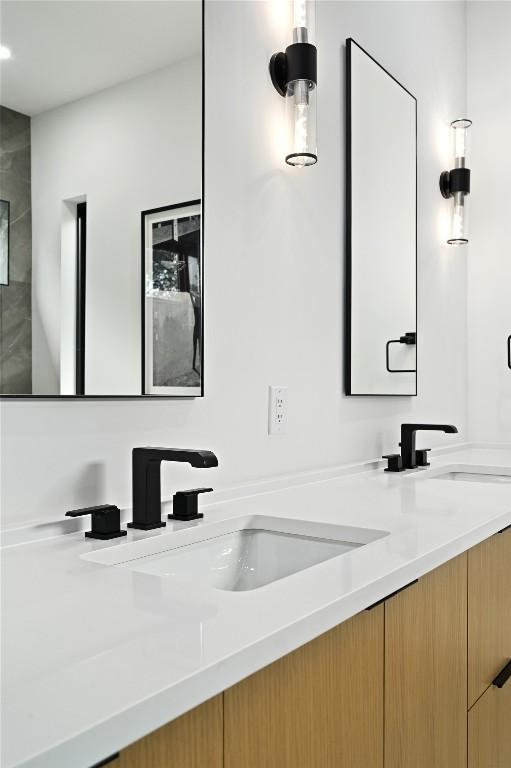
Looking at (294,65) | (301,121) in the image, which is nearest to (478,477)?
(301,121)

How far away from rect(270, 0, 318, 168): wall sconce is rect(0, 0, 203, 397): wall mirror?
30cm

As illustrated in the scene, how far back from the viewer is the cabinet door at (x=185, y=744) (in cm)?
54

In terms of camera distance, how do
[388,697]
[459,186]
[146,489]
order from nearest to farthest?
1. [388,697]
2. [146,489]
3. [459,186]

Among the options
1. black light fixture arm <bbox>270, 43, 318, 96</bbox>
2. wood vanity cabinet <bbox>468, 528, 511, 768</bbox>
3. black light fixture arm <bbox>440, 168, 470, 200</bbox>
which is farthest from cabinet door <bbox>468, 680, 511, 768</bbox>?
black light fixture arm <bbox>440, 168, 470, 200</bbox>

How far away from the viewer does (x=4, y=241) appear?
1.01 m

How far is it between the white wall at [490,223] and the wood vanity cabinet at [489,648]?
1.55m

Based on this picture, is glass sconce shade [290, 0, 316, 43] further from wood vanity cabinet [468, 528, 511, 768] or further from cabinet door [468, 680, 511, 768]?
cabinet door [468, 680, 511, 768]

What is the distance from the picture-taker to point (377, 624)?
86 centimetres

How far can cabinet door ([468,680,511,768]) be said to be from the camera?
121 cm

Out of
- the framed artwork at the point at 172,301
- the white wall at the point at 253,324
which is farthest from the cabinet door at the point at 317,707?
the framed artwork at the point at 172,301

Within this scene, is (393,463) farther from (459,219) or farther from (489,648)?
(459,219)

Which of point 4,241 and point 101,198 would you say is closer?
point 4,241

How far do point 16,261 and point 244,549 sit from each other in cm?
63

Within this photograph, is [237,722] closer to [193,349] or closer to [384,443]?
[193,349]
